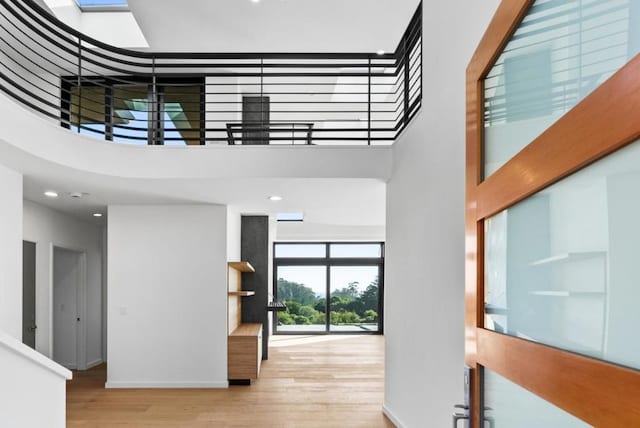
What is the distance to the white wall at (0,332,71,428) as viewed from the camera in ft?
8.54

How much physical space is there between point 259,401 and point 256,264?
2.67 metres

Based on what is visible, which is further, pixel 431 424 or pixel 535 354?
pixel 431 424

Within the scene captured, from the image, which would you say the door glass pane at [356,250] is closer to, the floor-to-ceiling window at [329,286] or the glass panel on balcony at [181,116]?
the floor-to-ceiling window at [329,286]

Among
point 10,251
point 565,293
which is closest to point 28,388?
point 10,251

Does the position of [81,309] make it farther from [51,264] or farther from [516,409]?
[516,409]

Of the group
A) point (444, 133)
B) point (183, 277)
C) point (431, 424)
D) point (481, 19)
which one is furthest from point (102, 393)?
point (481, 19)

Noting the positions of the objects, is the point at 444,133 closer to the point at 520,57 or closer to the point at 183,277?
the point at 520,57

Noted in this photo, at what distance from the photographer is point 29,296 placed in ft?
22.1

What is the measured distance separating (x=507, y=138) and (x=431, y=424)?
256 centimetres

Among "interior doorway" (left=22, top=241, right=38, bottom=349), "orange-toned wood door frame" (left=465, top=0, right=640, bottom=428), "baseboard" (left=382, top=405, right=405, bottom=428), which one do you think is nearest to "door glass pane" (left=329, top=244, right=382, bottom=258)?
"interior doorway" (left=22, top=241, right=38, bottom=349)

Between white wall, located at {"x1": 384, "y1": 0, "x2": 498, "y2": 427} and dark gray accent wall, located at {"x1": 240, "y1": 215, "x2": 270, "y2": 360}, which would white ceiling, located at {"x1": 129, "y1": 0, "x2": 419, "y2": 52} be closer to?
white wall, located at {"x1": 384, "y1": 0, "x2": 498, "y2": 427}

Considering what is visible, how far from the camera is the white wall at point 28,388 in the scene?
2.60 metres

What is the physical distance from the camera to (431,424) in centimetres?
336

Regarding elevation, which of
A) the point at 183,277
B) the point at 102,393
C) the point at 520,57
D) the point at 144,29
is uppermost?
the point at 144,29
